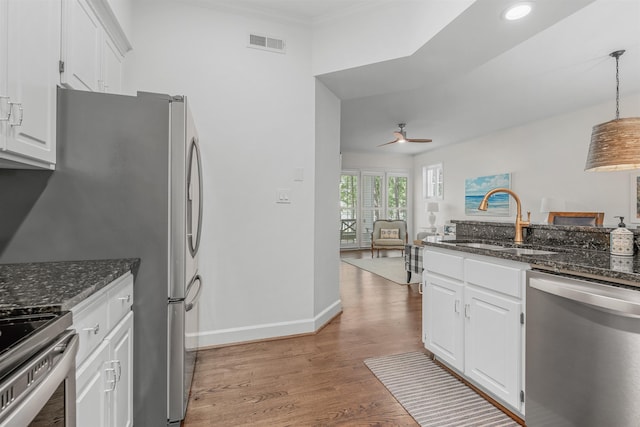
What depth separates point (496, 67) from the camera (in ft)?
A: 11.5

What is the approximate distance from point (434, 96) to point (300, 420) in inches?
167

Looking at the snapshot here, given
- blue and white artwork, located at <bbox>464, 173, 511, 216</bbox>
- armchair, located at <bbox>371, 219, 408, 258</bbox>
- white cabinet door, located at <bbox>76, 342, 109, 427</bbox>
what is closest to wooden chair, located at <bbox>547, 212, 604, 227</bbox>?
blue and white artwork, located at <bbox>464, 173, 511, 216</bbox>

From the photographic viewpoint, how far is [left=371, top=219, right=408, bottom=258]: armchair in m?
7.15

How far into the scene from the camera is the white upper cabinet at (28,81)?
3.57 ft

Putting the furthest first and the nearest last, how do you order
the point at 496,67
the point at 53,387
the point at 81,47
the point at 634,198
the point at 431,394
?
the point at 634,198 → the point at 496,67 → the point at 431,394 → the point at 81,47 → the point at 53,387

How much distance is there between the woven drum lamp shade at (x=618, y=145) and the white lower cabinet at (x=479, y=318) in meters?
1.45

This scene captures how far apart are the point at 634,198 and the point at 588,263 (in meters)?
4.41

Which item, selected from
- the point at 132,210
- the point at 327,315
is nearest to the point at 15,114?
the point at 132,210

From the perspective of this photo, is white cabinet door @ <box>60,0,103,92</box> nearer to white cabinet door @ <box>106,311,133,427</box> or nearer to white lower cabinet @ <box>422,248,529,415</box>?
white cabinet door @ <box>106,311,133,427</box>

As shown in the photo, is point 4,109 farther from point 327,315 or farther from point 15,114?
point 327,315

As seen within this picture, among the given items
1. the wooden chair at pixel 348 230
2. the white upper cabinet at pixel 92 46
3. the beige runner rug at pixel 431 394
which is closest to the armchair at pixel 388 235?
the wooden chair at pixel 348 230

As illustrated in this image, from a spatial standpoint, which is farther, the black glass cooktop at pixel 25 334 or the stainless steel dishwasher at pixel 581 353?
the stainless steel dishwasher at pixel 581 353

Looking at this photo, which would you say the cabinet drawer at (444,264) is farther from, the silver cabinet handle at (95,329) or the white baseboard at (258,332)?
the silver cabinet handle at (95,329)

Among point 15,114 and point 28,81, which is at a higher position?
point 28,81
